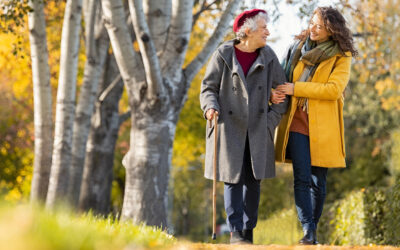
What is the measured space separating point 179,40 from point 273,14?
3.20m

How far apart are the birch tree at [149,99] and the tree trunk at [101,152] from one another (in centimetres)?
464

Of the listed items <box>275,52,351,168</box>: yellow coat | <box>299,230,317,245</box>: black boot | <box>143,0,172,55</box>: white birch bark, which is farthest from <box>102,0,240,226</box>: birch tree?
<box>299,230,317,245</box>: black boot

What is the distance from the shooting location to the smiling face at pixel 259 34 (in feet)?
18.2

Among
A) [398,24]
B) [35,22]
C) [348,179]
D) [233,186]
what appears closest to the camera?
[233,186]

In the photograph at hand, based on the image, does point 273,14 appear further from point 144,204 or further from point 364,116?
point 364,116

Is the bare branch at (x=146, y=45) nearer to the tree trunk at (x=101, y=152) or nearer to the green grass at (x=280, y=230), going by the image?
the green grass at (x=280, y=230)

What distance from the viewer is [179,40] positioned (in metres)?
8.55

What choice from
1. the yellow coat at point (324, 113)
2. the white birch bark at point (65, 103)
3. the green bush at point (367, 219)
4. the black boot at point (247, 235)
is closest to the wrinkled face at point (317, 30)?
the yellow coat at point (324, 113)

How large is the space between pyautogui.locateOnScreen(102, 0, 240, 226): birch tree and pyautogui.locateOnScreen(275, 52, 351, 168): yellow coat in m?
2.87

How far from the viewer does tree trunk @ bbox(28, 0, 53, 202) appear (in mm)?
10492

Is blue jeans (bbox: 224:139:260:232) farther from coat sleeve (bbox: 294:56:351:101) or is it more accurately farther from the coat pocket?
coat sleeve (bbox: 294:56:351:101)

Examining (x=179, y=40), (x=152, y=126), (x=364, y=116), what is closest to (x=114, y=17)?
(x=179, y=40)

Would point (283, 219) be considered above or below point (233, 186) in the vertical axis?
below

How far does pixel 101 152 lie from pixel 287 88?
27.2ft
